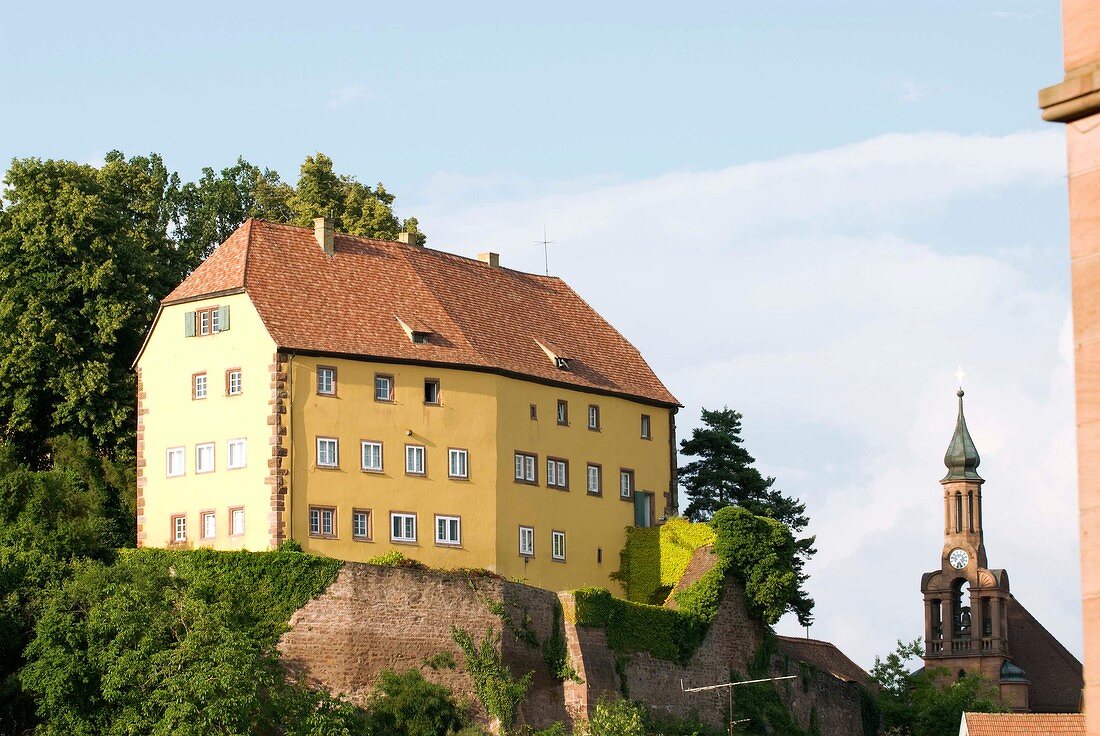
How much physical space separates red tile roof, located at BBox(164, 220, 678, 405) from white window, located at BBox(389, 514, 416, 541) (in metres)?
4.74

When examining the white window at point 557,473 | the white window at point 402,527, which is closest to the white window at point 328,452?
the white window at point 402,527

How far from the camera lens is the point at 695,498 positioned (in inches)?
2980

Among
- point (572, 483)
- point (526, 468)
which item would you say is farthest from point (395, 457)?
point (572, 483)

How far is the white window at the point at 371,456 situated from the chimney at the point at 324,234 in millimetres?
7593

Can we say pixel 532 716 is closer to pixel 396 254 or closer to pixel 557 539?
pixel 557 539

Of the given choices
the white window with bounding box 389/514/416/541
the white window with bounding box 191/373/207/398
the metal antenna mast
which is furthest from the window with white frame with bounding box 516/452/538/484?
the white window with bounding box 191/373/207/398

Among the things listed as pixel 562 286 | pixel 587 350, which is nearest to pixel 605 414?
pixel 587 350

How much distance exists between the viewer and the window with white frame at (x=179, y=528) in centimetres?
5875

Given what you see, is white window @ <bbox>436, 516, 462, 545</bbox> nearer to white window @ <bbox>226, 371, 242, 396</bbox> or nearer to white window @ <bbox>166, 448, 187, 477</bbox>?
white window @ <bbox>226, 371, 242, 396</bbox>

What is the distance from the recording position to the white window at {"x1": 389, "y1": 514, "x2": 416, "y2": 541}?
2299 inches

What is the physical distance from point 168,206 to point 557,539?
21174 millimetres

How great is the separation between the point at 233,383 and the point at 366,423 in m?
3.96

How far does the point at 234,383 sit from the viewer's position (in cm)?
5912

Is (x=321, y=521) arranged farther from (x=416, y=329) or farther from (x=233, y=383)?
(x=416, y=329)
